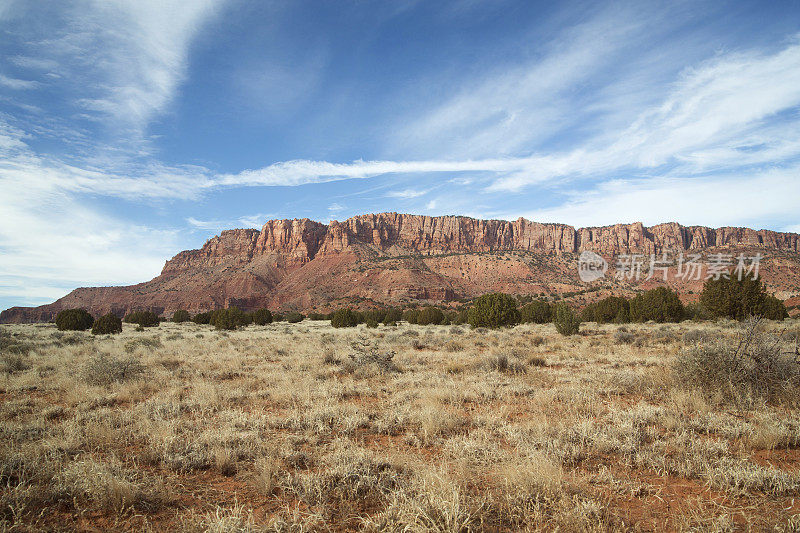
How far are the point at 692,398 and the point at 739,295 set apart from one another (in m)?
29.2

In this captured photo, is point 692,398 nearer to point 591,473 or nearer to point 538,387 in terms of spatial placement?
point 538,387

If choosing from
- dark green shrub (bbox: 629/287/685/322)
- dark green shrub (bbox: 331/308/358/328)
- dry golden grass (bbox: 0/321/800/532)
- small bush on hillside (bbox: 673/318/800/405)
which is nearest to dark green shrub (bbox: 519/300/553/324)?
dark green shrub (bbox: 629/287/685/322)

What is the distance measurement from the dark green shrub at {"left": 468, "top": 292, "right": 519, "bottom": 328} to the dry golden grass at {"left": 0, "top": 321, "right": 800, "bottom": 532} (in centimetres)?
1929

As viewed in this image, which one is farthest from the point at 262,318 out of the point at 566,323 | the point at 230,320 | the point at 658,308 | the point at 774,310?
the point at 774,310

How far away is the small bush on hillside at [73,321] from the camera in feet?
109

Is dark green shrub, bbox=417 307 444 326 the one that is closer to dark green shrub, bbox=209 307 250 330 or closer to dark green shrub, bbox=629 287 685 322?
dark green shrub, bbox=629 287 685 322

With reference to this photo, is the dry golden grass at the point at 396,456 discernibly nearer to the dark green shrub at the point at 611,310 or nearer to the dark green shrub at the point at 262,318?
the dark green shrub at the point at 611,310

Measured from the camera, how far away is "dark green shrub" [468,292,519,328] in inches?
1141

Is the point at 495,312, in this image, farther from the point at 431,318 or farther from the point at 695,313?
the point at 695,313

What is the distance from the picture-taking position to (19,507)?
3.41 meters

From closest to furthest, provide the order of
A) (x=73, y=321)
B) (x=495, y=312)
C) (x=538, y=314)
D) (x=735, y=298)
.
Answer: (x=735, y=298)
(x=495, y=312)
(x=73, y=321)
(x=538, y=314)

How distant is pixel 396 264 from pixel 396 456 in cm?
10248

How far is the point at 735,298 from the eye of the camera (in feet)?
90.8

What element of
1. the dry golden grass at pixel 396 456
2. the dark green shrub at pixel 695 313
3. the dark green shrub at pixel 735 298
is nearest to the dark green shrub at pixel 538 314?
the dark green shrub at pixel 695 313
